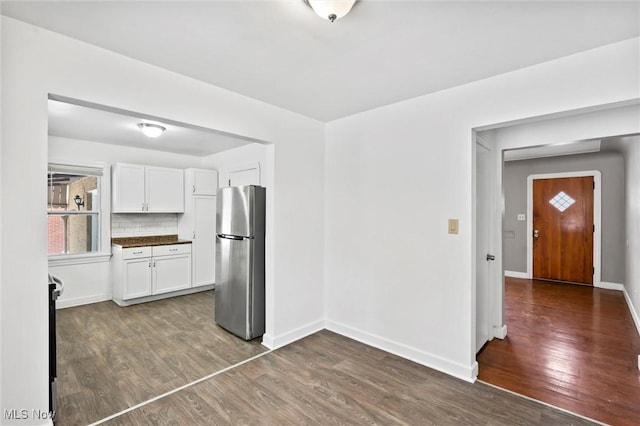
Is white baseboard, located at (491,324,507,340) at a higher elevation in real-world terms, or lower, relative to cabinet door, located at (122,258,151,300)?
lower

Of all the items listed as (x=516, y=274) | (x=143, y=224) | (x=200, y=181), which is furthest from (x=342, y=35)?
(x=516, y=274)

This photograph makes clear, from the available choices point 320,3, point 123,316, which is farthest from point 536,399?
point 123,316

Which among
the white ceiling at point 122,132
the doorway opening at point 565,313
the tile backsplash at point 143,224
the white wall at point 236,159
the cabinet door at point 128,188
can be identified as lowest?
the doorway opening at point 565,313

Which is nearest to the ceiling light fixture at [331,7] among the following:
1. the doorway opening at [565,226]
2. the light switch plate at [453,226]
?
the light switch plate at [453,226]

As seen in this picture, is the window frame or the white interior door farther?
the window frame

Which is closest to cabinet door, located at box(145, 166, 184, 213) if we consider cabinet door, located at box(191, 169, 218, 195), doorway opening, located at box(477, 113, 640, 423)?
cabinet door, located at box(191, 169, 218, 195)

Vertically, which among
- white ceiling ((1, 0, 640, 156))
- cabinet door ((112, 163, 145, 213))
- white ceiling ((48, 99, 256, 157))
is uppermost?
white ceiling ((1, 0, 640, 156))

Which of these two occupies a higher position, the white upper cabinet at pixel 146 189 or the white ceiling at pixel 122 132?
the white ceiling at pixel 122 132

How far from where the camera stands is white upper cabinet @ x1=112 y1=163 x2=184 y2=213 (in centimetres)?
473

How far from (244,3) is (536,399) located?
3.30 metres

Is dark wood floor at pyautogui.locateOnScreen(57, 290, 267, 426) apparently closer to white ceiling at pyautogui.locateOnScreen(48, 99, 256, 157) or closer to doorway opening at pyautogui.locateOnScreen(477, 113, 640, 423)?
white ceiling at pyautogui.locateOnScreen(48, 99, 256, 157)

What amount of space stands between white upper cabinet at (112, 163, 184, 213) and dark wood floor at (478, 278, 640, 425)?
5.03 m

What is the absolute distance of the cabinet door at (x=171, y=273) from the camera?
4812 mm

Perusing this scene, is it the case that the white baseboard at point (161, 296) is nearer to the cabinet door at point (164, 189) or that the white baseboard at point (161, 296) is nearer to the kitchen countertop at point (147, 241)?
the kitchen countertop at point (147, 241)
